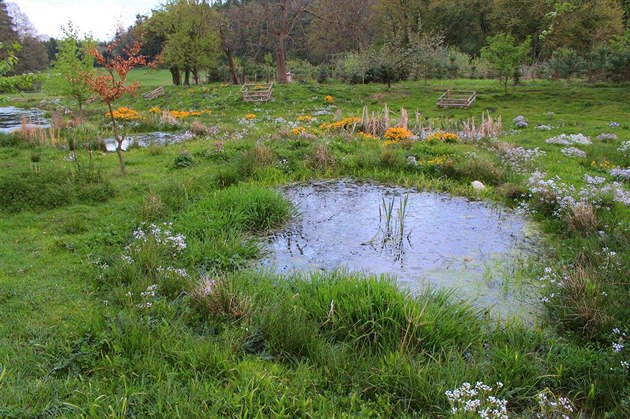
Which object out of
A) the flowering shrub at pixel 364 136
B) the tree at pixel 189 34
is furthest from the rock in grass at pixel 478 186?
the tree at pixel 189 34

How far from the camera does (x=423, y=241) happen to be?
7.12 metres

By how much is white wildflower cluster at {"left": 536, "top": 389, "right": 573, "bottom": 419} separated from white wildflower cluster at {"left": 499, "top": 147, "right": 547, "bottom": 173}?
7679mm

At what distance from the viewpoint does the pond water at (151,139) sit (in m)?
15.0

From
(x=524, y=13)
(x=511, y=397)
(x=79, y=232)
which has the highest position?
(x=524, y=13)

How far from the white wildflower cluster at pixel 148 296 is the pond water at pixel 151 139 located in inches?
407

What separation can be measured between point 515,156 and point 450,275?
6.73 m

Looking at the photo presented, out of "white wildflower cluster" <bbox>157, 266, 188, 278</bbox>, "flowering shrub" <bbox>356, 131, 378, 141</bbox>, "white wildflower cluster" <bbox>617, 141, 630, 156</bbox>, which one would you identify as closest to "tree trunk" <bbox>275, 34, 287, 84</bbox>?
"flowering shrub" <bbox>356, 131, 378, 141</bbox>

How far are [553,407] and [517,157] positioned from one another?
9075 mm

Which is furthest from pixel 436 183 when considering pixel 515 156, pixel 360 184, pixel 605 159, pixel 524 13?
pixel 524 13

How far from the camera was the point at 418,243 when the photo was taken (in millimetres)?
7051

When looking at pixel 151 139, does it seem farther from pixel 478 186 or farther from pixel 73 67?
pixel 478 186

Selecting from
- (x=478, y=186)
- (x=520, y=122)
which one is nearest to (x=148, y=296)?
(x=478, y=186)

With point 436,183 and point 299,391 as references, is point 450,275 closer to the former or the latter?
point 299,391

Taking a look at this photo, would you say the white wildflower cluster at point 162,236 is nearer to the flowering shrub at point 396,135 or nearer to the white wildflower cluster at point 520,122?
the flowering shrub at point 396,135
